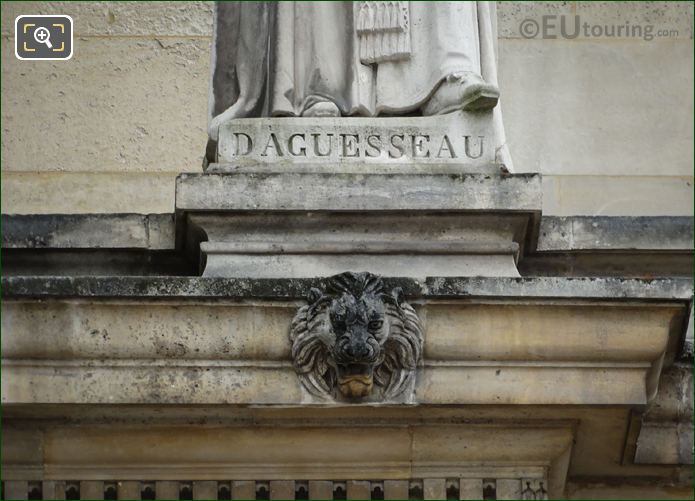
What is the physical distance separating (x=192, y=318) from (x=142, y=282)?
0.20 metres

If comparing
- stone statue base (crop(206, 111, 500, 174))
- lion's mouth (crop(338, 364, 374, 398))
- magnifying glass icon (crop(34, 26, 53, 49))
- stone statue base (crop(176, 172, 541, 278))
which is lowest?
lion's mouth (crop(338, 364, 374, 398))

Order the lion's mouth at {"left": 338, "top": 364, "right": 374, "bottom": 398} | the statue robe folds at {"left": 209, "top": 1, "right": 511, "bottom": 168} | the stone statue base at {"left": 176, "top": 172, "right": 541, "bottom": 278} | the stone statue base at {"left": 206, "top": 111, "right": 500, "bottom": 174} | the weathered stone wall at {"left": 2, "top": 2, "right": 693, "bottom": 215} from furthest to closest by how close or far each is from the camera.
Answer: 1. the weathered stone wall at {"left": 2, "top": 2, "right": 693, "bottom": 215}
2. the statue robe folds at {"left": 209, "top": 1, "right": 511, "bottom": 168}
3. the stone statue base at {"left": 206, "top": 111, "right": 500, "bottom": 174}
4. the stone statue base at {"left": 176, "top": 172, "right": 541, "bottom": 278}
5. the lion's mouth at {"left": 338, "top": 364, "right": 374, "bottom": 398}

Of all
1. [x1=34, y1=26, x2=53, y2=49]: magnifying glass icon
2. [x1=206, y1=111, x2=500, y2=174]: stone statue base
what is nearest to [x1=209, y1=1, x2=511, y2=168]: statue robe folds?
[x1=206, y1=111, x2=500, y2=174]: stone statue base

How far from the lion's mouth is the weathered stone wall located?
2.72 meters

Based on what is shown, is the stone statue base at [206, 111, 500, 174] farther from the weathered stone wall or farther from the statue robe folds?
the weathered stone wall

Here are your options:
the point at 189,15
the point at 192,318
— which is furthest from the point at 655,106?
the point at 192,318

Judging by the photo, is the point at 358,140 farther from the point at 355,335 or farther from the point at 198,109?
the point at 198,109

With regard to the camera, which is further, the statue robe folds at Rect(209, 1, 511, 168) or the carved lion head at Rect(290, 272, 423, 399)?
the statue robe folds at Rect(209, 1, 511, 168)

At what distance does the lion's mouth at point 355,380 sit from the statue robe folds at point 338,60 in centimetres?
107

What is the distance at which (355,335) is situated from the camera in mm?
8508

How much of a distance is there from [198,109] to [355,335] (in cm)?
320

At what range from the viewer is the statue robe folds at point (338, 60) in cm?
927

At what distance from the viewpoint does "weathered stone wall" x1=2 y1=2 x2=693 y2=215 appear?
37.1 ft

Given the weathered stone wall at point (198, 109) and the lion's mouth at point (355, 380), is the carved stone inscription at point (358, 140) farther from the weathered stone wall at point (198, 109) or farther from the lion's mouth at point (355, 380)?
the weathered stone wall at point (198, 109)
